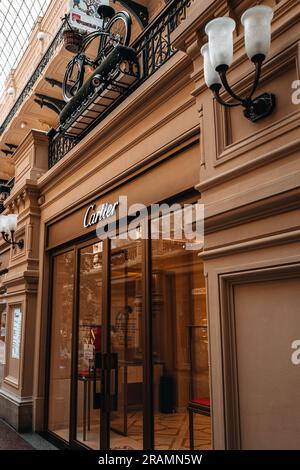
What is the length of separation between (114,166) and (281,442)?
3.57 m

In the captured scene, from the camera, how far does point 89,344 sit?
17.8ft

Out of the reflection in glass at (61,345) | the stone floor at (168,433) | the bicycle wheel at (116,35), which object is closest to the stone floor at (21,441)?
the reflection in glass at (61,345)

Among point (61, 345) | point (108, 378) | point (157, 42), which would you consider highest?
point (157, 42)

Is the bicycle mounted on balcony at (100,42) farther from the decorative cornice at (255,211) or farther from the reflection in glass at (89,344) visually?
the decorative cornice at (255,211)

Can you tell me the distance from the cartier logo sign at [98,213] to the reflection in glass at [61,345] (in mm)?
837

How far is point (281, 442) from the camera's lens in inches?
89.9

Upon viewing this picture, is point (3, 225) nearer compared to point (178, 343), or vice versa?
point (178, 343)

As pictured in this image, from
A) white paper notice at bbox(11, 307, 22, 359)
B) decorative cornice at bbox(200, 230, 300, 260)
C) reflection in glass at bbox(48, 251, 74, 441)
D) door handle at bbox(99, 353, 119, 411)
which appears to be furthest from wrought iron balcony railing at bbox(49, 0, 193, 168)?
white paper notice at bbox(11, 307, 22, 359)

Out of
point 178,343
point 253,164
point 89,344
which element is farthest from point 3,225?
point 253,164

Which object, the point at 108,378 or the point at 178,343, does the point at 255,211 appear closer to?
the point at 178,343

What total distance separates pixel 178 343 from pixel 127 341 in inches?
30.5

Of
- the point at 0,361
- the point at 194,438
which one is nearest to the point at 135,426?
the point at 194,438

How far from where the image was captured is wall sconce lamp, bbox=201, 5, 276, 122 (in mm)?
2326
